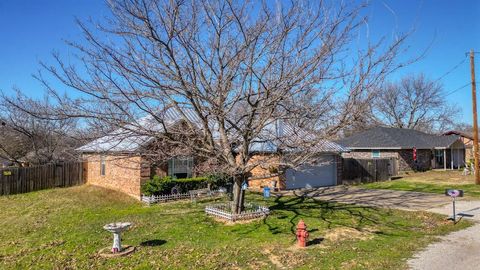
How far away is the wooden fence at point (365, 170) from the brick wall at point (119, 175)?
13214 millimetres

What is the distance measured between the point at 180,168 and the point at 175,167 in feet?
1.03

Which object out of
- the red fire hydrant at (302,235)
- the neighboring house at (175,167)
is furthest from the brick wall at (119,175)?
the red fire hydrant at (302,235)

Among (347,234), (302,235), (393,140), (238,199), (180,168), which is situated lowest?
(347,234)

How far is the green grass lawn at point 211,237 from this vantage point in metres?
8.10

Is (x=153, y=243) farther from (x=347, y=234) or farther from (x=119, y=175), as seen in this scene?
(x=119, y=175)

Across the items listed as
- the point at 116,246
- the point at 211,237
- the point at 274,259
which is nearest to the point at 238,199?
the point at 211,237

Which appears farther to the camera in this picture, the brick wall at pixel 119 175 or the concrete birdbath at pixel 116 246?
the brick wall at pixel 119 175

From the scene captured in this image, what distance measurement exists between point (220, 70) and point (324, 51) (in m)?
2.75

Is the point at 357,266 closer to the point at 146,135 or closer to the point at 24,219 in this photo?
the point at 146,135

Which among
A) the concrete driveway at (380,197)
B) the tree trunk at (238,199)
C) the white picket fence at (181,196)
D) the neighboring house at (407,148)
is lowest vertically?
the concrete driveway at (380,197)

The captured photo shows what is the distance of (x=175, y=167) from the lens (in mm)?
19422

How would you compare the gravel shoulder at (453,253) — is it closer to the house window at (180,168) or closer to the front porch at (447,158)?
the house window at (180,168)

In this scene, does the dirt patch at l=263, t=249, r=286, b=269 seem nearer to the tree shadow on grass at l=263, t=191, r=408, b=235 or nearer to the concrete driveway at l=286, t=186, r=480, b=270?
the tree shadow on grass at l=263, t=191, r=408, b=235

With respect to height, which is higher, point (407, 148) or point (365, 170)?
point (407, 148)
